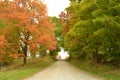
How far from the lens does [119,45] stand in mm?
30562

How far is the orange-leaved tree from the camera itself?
48.7m

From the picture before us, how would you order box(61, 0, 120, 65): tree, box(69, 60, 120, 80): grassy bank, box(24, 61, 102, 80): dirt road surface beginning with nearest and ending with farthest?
1. box(69, 60, 120, 80): grassy bank
2. box(24, 61, 102, 80): dirt road surface
3. box(61, 0, 120, 65): tree

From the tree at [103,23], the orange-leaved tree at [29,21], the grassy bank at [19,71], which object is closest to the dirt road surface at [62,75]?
the grassy bank at [19,71]

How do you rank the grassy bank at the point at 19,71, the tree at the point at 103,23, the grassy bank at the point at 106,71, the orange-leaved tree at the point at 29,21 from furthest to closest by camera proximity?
the orange-leaved tree at the point at 29,21 < the grassy bank at the point at 19,71 < the tree at the point at 103,23 < the grassy bank at the point at 106,71

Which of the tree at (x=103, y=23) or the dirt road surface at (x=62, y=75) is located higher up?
the tree at (x=103, y=23)

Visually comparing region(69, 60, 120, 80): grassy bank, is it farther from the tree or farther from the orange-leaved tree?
the orange-leaved tree

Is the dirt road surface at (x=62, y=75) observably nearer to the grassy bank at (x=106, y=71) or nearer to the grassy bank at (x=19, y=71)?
the grassy bank at (x=106, y=71)

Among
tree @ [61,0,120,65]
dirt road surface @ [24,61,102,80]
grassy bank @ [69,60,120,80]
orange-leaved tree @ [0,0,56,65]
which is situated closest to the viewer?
grassy bank @ [69,60,120,80]

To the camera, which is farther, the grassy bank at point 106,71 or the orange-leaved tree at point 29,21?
the orange-leaved tree at point 29,21

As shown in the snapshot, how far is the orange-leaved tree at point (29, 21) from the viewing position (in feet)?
160

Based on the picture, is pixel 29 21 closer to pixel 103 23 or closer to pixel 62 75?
pixel 62 75

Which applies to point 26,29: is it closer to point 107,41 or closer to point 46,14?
point 46,14

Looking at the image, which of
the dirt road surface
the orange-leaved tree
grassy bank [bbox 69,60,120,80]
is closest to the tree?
grassy bank [bbox 69,60,120,80]

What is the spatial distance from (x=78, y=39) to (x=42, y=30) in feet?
23.5
